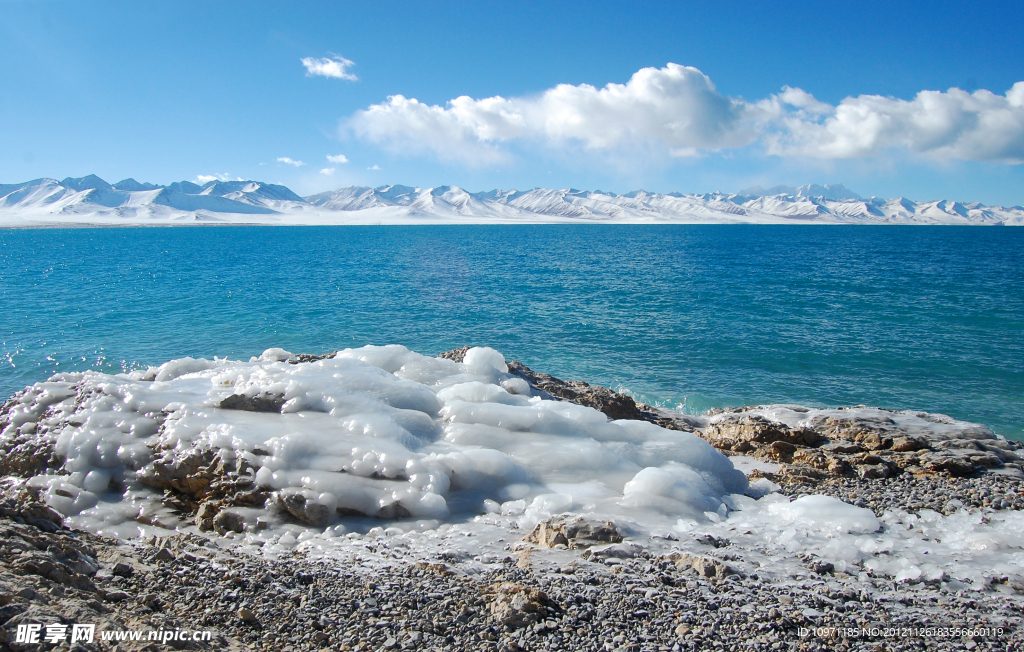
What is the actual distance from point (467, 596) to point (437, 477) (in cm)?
215

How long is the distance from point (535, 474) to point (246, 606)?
3701 millimetres

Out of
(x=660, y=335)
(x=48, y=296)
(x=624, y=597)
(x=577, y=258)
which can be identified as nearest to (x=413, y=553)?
(x=624, y=597)

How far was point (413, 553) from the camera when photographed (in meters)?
5.35

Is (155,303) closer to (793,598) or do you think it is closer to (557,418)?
(557,418)

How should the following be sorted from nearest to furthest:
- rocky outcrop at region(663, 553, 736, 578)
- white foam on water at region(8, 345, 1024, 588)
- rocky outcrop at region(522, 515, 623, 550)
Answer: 1. rocky outcrop at region(663, 553, 736, 578)
2. rocky outcrop at region(522, 515, 623, 550)
3. white foam on water at region(8, 345, 1024, 588)

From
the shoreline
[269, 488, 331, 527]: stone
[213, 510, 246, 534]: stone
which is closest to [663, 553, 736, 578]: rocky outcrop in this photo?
the shoreline

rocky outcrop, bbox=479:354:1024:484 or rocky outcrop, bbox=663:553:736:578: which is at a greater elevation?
rocky outcrop, bbox=663:553:736:578

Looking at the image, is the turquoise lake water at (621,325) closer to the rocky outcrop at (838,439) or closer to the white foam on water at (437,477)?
the rocky outcrop at (838,439)

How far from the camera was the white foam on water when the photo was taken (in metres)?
5.56

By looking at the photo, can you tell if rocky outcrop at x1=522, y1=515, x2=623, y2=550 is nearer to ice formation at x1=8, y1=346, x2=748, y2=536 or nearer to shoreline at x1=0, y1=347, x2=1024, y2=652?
shoreline at x1=0, y1=347, x2=1024, y2=652

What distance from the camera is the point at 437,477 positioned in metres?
6.57

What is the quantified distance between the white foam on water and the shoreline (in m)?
0.24

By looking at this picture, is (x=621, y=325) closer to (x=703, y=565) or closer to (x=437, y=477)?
(x=437, y=477)

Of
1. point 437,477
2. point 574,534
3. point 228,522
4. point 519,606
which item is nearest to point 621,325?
point 437,477
